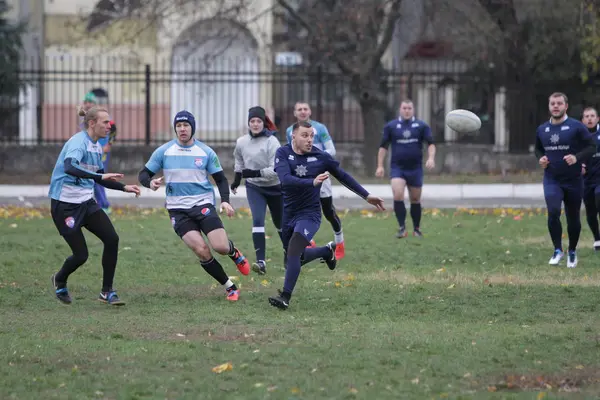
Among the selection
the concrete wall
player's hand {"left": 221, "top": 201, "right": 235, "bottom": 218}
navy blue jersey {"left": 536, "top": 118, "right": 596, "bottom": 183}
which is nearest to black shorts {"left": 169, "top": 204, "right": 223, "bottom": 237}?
player's hand {"left": 221, "top": 201, "right": 235, "bottom": 218}

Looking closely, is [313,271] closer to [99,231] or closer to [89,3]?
[99,231]

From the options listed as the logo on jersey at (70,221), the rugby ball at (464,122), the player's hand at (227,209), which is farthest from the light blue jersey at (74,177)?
the rugby ball at (464,122)

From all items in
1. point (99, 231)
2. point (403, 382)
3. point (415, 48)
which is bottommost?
point (403, 382)

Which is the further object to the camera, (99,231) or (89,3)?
(89,3)

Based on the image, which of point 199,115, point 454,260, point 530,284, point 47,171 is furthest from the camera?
point 199,115

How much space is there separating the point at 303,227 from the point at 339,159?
1809cm

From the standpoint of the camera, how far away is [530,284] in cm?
1174

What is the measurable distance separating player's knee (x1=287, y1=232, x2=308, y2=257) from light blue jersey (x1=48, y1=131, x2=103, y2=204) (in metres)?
1.98

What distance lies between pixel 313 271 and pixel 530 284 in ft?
8.62

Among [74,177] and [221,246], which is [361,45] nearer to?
[221,246]

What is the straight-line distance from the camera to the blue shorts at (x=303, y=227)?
1051 cm

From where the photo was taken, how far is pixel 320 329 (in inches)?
360

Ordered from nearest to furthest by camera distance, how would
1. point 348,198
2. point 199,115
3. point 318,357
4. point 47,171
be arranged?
1. point 318,357
2. point 348,198
3. point 47,171
4. point 199,115

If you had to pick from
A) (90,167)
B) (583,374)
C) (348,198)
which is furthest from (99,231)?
(348,198)
